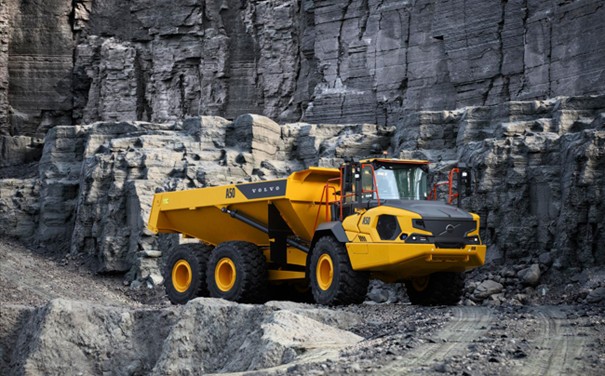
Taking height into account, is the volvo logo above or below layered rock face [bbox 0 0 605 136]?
below

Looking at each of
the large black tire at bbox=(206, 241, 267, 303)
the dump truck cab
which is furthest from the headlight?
the large black tire at bbox=(206, 241, 267, 303)

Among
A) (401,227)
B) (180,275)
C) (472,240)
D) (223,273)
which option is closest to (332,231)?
(401,227)

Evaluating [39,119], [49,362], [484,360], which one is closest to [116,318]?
[49,362]

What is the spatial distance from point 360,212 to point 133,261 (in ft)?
41.7

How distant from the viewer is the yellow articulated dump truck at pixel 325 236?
13891 millimetres

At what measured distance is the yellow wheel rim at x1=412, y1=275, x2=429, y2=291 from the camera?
1562cm

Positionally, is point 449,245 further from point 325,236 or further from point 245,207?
point 245,207

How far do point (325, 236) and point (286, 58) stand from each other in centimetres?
2677

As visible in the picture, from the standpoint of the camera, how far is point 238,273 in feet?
52.1

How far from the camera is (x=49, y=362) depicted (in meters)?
14.1

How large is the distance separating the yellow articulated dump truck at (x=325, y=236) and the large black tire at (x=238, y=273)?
0.06 ft

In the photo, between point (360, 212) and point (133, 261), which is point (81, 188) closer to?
point (133, 261)

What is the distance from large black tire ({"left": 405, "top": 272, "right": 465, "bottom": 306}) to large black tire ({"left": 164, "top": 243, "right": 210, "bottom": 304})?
3.89 metres

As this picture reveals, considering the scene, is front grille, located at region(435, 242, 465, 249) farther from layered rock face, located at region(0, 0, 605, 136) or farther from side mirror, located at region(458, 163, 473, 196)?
layered rock face, located at region(0, 0, 605, 136)
